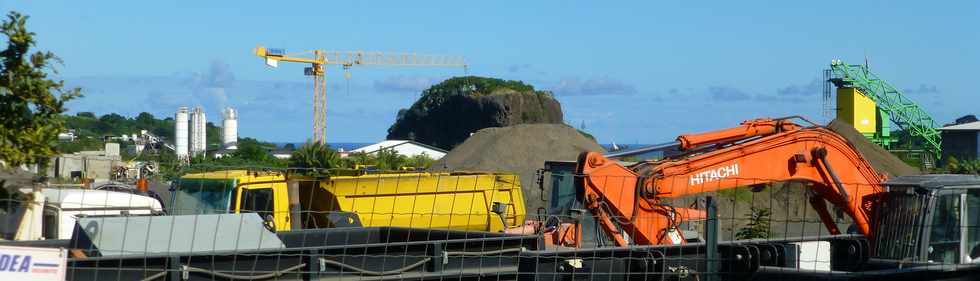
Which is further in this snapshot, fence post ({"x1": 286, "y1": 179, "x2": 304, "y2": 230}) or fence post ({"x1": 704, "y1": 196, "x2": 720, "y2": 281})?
fence post ({"x1": 286, "y1": 179, "x2": 304, "y2": 230})

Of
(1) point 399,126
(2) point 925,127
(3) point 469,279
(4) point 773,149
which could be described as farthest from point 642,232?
(1) point 399,126

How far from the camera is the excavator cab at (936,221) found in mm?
11562

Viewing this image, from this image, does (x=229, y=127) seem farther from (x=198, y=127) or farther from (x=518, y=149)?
(x=518, y=149)

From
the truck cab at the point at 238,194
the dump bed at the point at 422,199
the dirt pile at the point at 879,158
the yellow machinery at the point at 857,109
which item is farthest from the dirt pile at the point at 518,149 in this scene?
the truck cab at the point at 238,194

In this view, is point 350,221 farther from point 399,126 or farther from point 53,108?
point 399,126

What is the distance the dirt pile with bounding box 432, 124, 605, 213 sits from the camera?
3628cm

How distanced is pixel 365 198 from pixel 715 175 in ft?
19.8

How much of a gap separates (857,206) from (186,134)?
60.2 m

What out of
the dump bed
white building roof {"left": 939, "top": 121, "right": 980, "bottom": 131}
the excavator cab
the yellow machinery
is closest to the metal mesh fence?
the excavator cab

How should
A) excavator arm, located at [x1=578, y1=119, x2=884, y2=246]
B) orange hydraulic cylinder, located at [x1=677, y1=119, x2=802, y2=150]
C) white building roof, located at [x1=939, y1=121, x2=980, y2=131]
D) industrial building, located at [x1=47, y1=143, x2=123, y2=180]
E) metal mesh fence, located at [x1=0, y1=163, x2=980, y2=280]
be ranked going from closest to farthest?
metal mesh fence, located at [x1=0, y1=163, x2=980, y2=280], industrial building, located at [x1=47, y1=143, x2=123, y2=180], excavator arm, located at [x1=578, y1=119, x2=884, y2=246], orange hydraulic cylinder, located at [x1=677, y1=119, x2=802, y2=150], white building roof, located at [x1=939, y1=121, x2=980, y2=131]

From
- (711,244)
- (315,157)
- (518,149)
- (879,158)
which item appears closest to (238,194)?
(711,244)

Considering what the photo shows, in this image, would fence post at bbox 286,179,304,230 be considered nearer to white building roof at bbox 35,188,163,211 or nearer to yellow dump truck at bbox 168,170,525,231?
yellow dump truck at bbox 168,170,525,231

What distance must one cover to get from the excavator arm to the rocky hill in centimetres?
6032

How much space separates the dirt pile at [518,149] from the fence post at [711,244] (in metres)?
23.3
